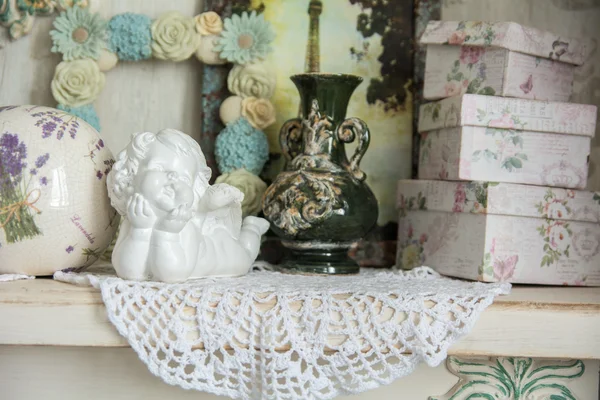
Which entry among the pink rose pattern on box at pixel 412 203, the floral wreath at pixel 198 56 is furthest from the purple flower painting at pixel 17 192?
the pink rose pattern on box at pixel 412 203

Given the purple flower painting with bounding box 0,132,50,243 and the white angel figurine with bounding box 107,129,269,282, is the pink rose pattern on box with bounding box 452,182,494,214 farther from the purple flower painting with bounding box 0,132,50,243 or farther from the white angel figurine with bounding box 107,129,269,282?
the purple flower painting with bounding box 0,132,50,243

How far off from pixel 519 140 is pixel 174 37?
1.85ft

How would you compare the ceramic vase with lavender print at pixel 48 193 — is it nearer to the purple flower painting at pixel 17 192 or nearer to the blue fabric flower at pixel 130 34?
the purple flower painting at pixel 17 192

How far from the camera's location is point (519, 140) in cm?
105

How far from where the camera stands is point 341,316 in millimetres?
831

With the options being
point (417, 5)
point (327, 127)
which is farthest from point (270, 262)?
point (417, 5)

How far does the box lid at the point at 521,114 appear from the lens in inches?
41.1

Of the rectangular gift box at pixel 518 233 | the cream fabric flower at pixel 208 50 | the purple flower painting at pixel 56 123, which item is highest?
the cream fabric flower at pixel 208 50

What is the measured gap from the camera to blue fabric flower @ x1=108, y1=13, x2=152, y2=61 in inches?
46.9

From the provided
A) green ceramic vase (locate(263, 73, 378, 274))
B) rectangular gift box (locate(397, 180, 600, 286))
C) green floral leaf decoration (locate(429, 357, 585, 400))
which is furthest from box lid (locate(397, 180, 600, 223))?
green floral leaf decoration (locate(429, 357, 585, 400))

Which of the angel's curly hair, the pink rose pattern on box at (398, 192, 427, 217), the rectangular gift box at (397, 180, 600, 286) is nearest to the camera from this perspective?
the angel's curly hair

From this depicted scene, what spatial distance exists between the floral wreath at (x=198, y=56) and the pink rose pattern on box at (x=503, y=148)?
343 millimetres

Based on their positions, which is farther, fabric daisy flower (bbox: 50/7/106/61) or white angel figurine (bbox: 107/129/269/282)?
fabric daisy flower (bbox: 50/7/106/61)

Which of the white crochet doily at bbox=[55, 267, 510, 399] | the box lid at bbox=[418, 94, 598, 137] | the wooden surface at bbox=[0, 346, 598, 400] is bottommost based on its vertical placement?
the wooden surface at bbox=[0, 346, 598, 400]
